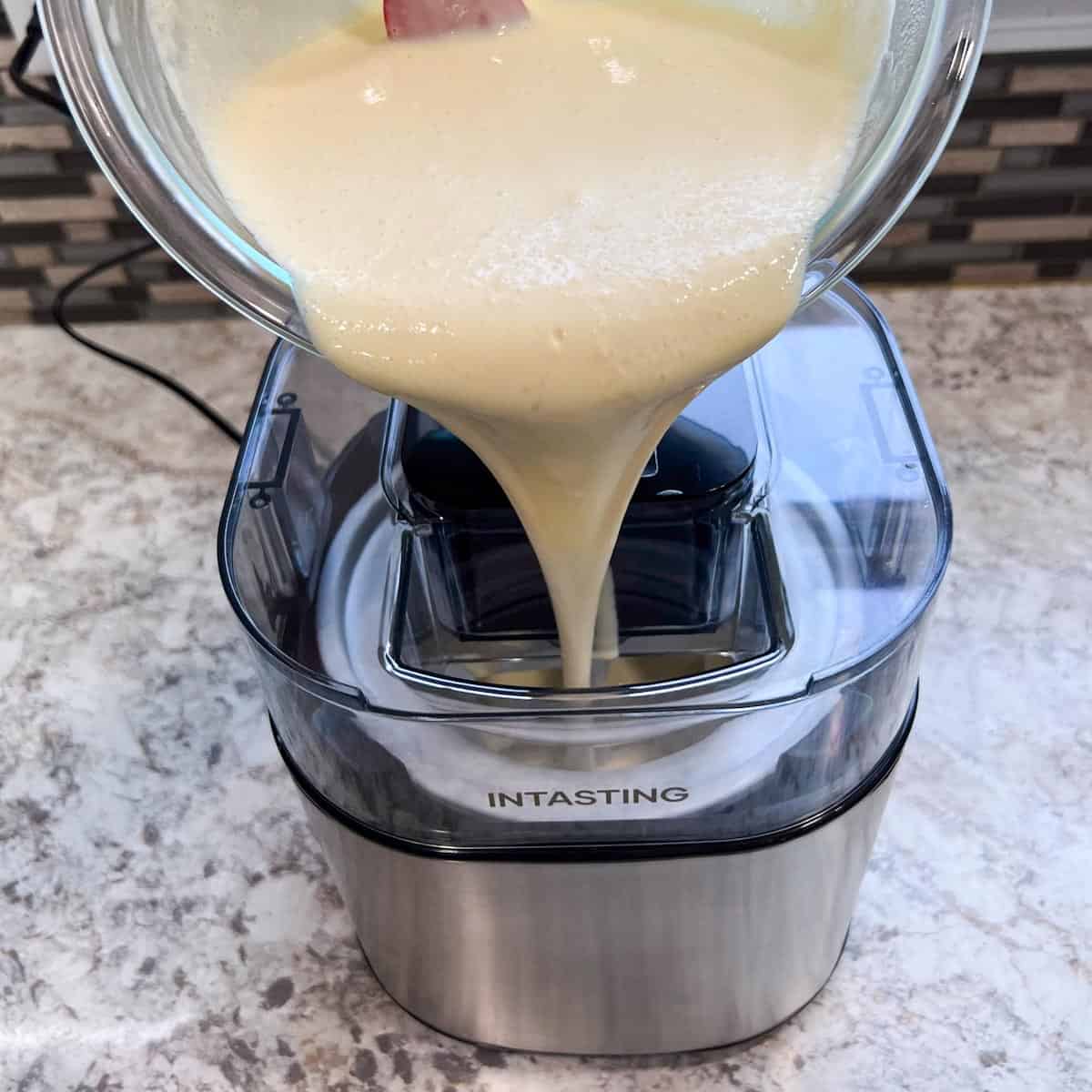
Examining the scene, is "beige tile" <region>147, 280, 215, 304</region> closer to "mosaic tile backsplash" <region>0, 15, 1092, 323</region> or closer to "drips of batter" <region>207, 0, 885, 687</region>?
"mosaic tile backsplash" <region>0, 15, 1092, 323</region>

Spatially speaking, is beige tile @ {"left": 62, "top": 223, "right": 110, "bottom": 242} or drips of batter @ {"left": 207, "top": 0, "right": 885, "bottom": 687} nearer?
drips of batter @ {"left": 207, "top": 0, "right": 885, "bottom": 687}

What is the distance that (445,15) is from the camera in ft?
1.25

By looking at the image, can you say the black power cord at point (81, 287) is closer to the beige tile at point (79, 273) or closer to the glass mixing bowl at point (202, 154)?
the beige tile at point (79, 273)

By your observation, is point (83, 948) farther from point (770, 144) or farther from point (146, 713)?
point (770, 144)

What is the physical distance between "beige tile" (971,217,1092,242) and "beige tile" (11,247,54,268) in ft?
1.97

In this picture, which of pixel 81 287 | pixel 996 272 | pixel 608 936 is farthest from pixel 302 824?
pixel 996 272

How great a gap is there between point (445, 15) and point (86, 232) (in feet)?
1.61

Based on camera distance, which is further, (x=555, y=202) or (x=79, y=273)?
(x=79, y=273)

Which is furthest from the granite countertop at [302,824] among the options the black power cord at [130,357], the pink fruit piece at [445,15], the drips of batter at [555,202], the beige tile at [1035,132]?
the pink fruit piece at [445,15]

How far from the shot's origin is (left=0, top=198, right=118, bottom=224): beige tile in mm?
771

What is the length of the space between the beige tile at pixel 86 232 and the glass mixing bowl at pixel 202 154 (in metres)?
0.45

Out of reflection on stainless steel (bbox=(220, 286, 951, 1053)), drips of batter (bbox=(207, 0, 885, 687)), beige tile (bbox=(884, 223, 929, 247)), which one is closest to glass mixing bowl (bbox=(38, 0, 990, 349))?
drips of batter (bbox=(207, 0, 885, 687))

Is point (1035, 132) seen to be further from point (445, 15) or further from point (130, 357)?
point (130, 357)

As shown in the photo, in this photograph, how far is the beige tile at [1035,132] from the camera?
0.71m
